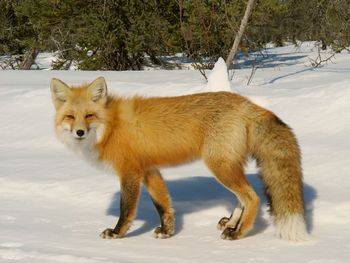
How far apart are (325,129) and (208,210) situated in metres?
2.89

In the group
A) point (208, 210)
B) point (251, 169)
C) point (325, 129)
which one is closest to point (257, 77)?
point (325, 129)

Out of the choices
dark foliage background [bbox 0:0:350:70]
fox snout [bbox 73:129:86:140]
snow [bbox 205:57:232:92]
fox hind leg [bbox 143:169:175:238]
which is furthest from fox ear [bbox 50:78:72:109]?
dark foliage background [bbox 0:0:350:70]

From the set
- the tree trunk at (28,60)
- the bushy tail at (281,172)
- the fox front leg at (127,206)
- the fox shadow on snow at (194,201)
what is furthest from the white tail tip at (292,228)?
the tree trunk at (28,60)

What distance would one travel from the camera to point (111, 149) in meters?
4.48

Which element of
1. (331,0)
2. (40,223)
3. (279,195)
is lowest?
(40,223)

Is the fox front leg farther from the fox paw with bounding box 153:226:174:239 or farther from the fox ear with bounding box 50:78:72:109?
the fox ear with bounding box 50:78:72:109

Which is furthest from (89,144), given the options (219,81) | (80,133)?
(219,81)

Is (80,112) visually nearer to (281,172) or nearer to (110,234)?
(110,234)

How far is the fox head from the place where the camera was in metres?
4.39

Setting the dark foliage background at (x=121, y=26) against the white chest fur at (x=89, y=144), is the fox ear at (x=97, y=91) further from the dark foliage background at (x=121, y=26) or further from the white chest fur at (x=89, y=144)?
the dark foliage background at (x=121, y=26)

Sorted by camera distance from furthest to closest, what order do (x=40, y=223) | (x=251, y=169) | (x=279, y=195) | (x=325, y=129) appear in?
(x=325, y=129)
(x=251, y=169)
(x=40, y=223)
(x=279, y=195)

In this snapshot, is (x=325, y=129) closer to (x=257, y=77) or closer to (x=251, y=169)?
(x=251, y=169)

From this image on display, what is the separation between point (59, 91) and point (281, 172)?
2.02 m

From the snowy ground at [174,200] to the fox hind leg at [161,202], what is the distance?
0.32 ft
